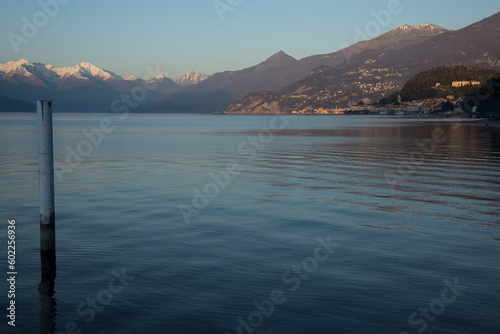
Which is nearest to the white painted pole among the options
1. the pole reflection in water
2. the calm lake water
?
the pole reflection in water

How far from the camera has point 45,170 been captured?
1291cm

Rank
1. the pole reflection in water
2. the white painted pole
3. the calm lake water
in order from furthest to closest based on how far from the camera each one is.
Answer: the white painted pole < the calm lake water < the pole reflection in water

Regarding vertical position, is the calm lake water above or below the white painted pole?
below

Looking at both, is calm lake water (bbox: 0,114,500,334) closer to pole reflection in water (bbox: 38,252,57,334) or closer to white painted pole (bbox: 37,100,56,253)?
pole reflection in water (bbox: 38,252,57,334)

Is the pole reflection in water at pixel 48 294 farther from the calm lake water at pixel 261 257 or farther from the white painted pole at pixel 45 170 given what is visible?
the white painted pole at pixel 45 170

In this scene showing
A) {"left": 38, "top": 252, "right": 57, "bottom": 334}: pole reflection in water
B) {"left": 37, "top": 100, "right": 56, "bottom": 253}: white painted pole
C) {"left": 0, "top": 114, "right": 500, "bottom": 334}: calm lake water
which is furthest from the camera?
{"left": 37, "top": 100, "right": 56, "bottom": 253}: white painted pole

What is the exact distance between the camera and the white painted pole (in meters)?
12.7

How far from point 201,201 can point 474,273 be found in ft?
43.3

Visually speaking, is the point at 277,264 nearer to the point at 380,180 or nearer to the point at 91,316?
the point at 91,316

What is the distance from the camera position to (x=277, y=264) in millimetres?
13133

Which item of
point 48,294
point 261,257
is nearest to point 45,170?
point 48,294

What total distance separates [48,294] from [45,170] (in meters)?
3.51

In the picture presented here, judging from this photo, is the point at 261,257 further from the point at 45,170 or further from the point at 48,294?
the point at 45,170

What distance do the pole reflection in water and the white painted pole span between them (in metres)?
0.57
